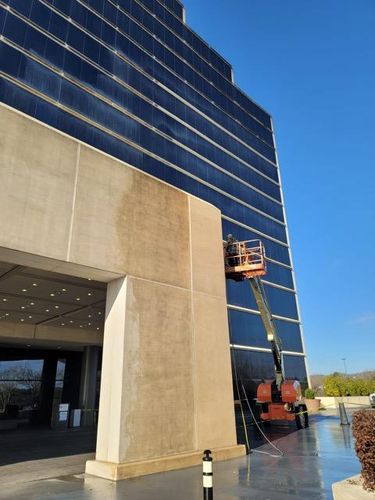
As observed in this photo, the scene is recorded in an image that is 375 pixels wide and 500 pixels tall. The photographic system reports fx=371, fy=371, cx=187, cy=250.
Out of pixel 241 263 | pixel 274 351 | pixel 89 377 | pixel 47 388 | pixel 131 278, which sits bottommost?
pixel 47 388

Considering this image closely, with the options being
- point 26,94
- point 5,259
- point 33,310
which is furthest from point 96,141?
point 5,259

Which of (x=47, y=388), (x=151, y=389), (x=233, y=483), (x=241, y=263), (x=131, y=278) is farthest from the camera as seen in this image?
(x=47, y=388)

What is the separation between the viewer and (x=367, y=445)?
6.44 meters

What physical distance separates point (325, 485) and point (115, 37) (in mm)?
35126

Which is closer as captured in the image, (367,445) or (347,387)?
(367,445)

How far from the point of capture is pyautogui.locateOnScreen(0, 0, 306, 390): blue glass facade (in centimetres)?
2611

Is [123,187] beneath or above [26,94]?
beneath

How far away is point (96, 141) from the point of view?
27.5 metres

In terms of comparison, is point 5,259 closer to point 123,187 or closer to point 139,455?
point 123,187

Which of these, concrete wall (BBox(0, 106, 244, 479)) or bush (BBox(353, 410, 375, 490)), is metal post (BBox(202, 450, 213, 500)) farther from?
concrete wall (BBox(0, 106, 244, 479))

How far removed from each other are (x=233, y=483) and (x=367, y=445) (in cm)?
330

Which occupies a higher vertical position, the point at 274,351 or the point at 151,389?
the point at 274,351

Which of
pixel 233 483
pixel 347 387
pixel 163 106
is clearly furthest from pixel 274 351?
pixel 347 387

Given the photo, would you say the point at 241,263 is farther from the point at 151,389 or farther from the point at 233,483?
the point at 233,483
